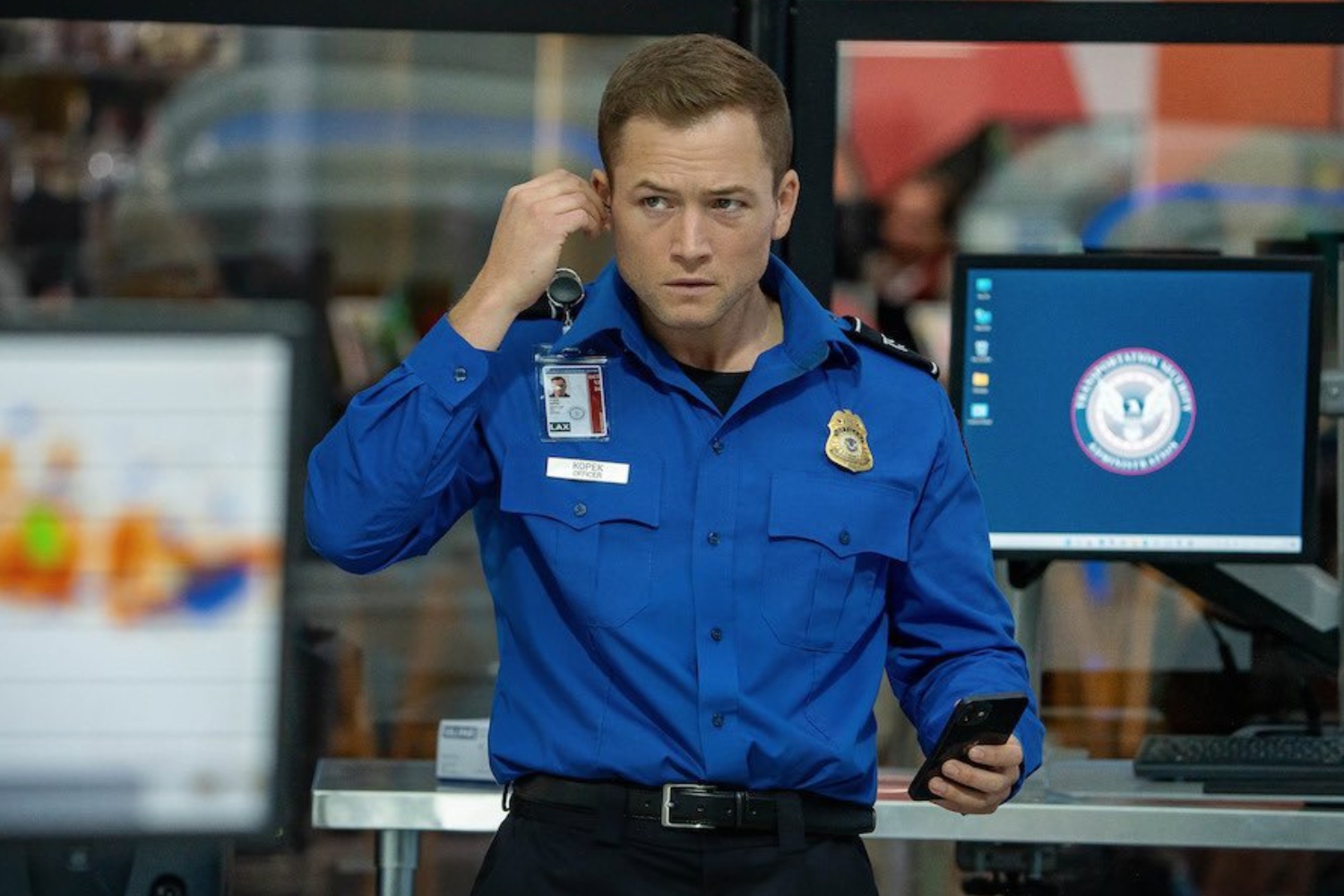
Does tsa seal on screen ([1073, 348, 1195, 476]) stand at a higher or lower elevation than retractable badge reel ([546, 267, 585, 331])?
lower

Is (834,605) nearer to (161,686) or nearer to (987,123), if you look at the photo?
(161,686)

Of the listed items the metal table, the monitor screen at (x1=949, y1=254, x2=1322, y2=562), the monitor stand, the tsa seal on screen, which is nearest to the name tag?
the monitor stand

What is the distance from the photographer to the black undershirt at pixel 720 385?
209 centimetres

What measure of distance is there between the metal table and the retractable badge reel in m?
0.73

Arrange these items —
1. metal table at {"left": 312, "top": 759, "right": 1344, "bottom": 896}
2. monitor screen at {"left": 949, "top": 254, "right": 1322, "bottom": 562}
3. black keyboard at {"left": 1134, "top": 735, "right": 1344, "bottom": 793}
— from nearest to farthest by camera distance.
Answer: metal table at {"left": 312, "top": 759, "right": 1344, "bottom": 896} → black keyboard at {"left": 1134, "top": 735, "right": 1344, "bottom": 793} → monitor screen at {"left": 949, "top": 254, "right": 1322, "bottom": 562}

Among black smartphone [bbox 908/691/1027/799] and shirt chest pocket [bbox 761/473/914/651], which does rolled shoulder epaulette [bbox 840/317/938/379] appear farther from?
black smartphone [bbox 908/691/1027/799]

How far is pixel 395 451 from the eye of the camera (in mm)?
1968

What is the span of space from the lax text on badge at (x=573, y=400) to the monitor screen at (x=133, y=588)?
0.82 m

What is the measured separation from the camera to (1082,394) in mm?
3031

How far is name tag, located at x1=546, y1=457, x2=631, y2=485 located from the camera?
6.72 ft

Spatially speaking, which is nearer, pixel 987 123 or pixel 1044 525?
pixel 1044 525

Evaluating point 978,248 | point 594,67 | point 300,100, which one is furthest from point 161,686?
point 300,100

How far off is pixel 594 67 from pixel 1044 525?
1.46 meters

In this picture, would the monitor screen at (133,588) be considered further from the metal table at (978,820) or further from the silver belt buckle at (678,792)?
the metal table at (978,820)
